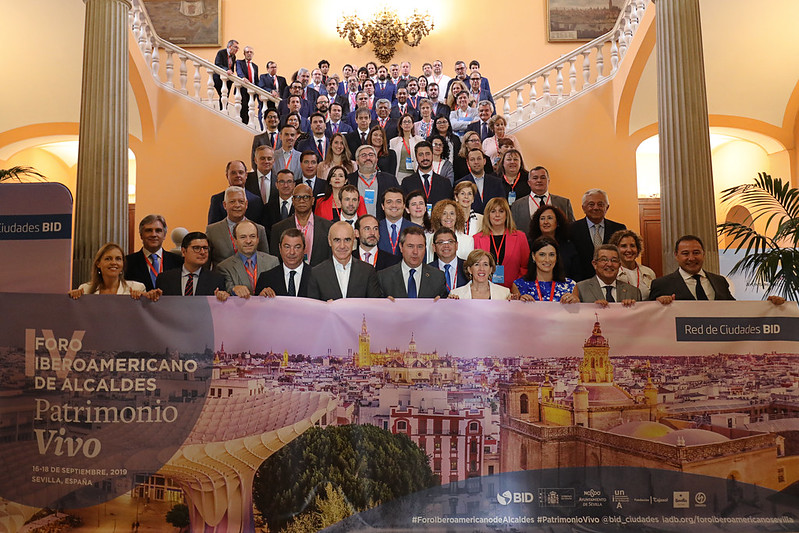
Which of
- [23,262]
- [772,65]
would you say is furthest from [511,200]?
[772,65]

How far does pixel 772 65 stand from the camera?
10.5 metres

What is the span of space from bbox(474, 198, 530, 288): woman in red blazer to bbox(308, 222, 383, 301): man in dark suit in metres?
1.10

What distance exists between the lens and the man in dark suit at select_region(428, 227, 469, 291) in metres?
5.06

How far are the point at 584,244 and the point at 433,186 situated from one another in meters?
1.82

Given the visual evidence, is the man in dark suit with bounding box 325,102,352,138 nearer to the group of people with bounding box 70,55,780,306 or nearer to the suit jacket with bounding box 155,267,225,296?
the group of people with bounding box 70,55,780,306

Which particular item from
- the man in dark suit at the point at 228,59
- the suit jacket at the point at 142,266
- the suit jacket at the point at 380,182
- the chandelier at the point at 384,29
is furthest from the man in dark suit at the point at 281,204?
the chandelier at the point at 384,29

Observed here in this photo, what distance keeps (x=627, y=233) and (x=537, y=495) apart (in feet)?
7.20

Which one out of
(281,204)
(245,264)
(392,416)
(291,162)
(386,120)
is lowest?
(392,416)

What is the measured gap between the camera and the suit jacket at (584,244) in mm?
5793

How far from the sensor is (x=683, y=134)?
20.4ft

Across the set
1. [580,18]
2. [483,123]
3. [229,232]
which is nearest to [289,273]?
[229,232]

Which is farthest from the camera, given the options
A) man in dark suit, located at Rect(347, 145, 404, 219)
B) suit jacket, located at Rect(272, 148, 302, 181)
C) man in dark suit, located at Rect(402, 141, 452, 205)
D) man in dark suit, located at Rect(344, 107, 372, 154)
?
man in dark suit, located at Rect(344, 107, 372, 154)

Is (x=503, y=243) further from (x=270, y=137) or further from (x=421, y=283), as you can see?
(x=270, y=137)

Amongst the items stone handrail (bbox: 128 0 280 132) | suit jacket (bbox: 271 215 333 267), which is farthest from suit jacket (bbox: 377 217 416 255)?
stone handrail (bbox: 128 0 280 132)
